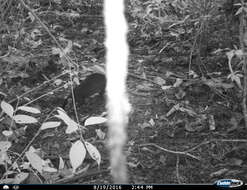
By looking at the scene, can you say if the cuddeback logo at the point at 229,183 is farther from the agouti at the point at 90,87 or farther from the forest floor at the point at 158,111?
the agouti at the point at 90,87

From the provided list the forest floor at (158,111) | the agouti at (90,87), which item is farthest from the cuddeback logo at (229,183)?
the agouti at (90,87)

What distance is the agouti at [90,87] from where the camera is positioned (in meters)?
1.78

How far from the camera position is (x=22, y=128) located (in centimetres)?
158

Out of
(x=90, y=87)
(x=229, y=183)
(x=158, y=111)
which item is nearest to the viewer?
(x=229, y=183)

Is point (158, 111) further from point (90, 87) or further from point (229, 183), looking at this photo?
point (229, 183)

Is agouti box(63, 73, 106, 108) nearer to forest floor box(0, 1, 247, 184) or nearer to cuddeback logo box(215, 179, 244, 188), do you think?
forest floor box(0, 1, 247, 184)

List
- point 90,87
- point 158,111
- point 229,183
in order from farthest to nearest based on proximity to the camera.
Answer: point 90,87, point 158,111, point 229,183

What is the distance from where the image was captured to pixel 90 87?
5.86 ft

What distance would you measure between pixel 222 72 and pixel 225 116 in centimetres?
32

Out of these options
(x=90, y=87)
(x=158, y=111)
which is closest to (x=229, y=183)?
(x=158, y=111)

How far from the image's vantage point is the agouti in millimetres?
1775

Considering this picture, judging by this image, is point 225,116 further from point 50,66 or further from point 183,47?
point 50,66

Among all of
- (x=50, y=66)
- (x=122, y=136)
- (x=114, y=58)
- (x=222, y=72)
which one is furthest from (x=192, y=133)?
(x=50, y=66)

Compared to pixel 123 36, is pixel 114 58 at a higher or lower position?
lower
